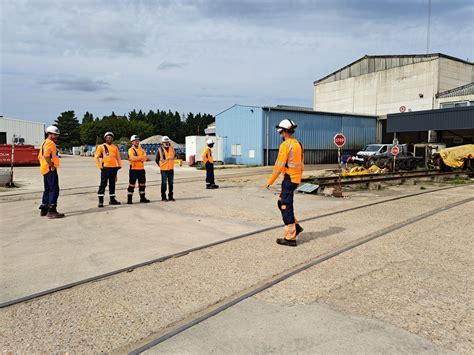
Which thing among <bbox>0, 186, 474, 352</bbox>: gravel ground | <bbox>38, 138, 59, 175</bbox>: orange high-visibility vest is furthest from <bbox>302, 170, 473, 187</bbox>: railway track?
<bbox>38, 138, 59, 175</bbox>: orange high-visibility vest

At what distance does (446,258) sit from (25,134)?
49.0 metres

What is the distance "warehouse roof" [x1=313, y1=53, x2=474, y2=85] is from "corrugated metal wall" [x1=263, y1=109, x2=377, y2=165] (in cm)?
779

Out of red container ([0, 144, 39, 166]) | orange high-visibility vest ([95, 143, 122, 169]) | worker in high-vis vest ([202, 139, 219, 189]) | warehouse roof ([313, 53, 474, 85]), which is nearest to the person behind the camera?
orange high-visibility vest ([95, 143, 122, 169])

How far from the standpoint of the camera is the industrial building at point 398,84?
121 feet

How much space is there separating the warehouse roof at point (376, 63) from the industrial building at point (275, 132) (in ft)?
25.9

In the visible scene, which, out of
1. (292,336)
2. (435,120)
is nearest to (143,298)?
(292,336)

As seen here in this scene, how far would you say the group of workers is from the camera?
607 centimetres

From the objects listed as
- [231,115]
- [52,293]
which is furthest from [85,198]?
[231,115]

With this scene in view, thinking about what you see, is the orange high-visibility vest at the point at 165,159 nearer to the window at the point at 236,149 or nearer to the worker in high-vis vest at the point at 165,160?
the worker in high-vis vest at the point at 165,160

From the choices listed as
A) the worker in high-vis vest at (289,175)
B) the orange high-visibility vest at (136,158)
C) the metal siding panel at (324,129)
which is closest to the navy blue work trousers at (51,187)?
the orange high-visibility vest at (136,158)

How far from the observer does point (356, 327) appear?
3402 millimetres

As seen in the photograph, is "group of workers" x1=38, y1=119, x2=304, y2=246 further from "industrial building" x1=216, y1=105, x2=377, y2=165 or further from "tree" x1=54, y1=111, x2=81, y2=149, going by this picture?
"tree" x1=54, y1=111, x2=81, y2=149

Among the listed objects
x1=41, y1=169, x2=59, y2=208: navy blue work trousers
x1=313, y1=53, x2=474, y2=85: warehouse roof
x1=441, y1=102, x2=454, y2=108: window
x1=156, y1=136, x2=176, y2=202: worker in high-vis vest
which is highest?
x1=313, y1=53, x2=474, y2=85: warehouse roof

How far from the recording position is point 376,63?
1687 inches
